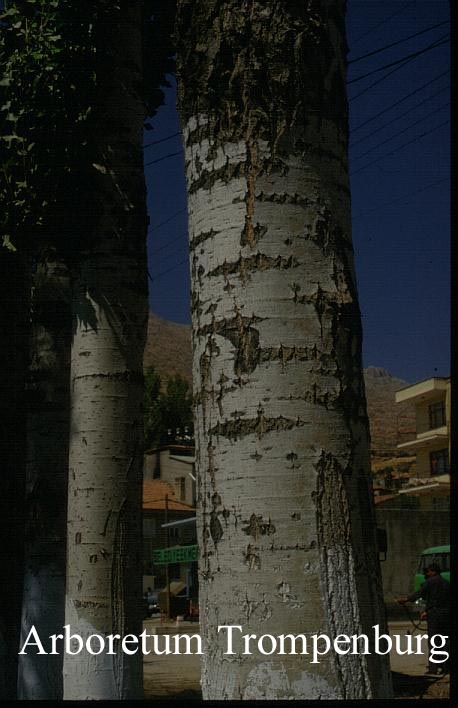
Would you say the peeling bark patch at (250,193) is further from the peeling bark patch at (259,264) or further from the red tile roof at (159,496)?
the red tile roof at (159,496)

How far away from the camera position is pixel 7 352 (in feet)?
25.8

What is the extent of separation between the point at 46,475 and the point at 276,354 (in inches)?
196

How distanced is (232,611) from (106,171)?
15.0ft

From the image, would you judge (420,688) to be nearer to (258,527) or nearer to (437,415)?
(258,527)

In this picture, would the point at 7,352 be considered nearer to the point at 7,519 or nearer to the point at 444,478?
the point at 7,519

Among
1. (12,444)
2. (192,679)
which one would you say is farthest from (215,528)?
(192,679)

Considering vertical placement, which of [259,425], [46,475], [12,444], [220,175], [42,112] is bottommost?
[46,475]

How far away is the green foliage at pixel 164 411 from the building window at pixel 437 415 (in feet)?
57.0

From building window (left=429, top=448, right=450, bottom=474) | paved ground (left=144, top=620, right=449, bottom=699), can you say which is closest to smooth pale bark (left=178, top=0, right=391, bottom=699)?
paved ground (left=144, top=620, right=449, bottom=699)

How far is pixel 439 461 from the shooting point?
61.9m

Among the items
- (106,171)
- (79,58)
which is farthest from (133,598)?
(79,58)

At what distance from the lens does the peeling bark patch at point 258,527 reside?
2221 millimetres

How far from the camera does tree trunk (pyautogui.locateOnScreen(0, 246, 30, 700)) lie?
752 centimetres

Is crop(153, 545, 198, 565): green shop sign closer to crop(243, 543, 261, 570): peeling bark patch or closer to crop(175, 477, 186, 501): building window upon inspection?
crop(243, 543, 261, 570): peeling bark patch
